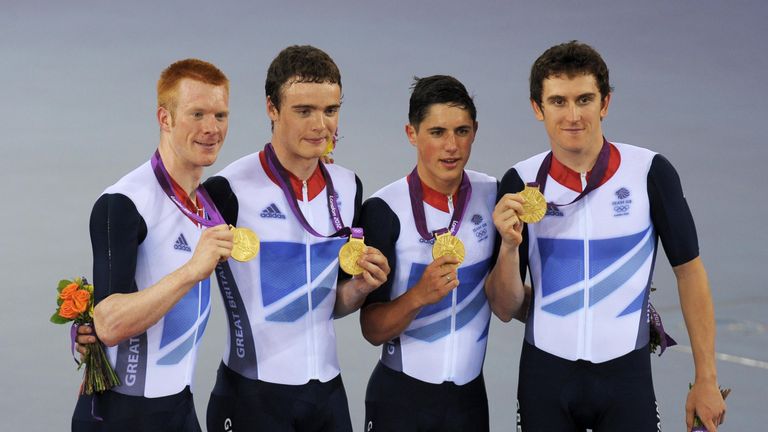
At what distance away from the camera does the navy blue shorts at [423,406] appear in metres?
5.37

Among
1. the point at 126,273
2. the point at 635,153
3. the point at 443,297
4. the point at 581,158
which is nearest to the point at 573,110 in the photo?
the point at 581,158

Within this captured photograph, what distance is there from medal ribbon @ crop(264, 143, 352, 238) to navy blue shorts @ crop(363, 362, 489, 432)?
77 centimetres

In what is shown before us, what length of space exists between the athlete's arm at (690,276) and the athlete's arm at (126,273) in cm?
197

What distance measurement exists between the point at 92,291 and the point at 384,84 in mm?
10206

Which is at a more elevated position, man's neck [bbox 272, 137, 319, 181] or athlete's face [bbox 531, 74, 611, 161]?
athlete's face [bbox 531, 74, 611, 161]

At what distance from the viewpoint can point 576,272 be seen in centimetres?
517

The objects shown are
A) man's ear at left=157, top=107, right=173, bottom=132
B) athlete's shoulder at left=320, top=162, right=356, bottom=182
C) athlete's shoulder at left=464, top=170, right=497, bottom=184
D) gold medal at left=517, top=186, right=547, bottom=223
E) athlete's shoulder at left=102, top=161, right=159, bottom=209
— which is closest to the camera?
athlete's shoulder at left=102, top=161, right=159, bottom=209

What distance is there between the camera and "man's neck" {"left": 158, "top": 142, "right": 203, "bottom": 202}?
484 cm

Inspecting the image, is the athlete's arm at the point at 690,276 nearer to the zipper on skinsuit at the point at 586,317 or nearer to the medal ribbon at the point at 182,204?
the zipper on skinsuit at the point at 586,317

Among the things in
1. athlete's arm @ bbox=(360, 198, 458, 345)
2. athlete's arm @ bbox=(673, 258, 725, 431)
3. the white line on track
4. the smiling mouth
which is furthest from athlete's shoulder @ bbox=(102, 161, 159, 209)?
the white line on track

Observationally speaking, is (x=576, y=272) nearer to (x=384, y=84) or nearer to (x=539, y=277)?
(x=539, y=277)

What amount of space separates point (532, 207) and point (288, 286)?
119 centimetres

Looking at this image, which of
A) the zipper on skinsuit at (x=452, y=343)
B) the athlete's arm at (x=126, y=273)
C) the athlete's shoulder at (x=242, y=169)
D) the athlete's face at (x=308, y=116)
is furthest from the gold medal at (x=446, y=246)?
the athlete's arm at (x=126, y=273)

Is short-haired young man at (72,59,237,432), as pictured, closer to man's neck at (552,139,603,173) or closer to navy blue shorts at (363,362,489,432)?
navy blue shorts at (363,362,489,432)
